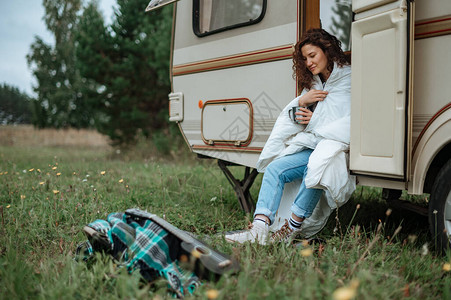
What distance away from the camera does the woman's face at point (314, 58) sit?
305cm

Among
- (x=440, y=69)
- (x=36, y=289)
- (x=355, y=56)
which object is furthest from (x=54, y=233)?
(x=440, y=69)

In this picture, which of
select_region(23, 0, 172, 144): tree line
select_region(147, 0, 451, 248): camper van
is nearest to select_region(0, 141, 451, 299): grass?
select_region(147, 0, 451, 248): camper van

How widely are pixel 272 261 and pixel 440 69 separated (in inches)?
56.7

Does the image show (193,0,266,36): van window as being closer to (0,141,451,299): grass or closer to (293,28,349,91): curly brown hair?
(293,28,349,91): curly brown hair

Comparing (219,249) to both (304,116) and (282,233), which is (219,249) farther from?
(304,116)

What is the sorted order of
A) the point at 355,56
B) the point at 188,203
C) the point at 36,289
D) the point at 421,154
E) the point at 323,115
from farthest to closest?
the point at 188,203 < the point at 323,115 < the point at 355,56 < the point at 421,154 < the point at 36,289

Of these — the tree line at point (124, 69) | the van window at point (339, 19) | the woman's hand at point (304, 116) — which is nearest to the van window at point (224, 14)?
the van window at point (339, 19)

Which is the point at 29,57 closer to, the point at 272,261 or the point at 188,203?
the point at 188,203

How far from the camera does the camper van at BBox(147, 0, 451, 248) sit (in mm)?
2349

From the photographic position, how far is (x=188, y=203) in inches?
169

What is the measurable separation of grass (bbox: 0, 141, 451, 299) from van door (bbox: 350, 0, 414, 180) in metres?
0.40

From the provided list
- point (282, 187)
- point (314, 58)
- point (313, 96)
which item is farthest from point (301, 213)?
point (314, 58)

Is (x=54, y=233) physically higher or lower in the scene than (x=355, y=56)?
lower

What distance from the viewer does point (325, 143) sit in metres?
2.81
